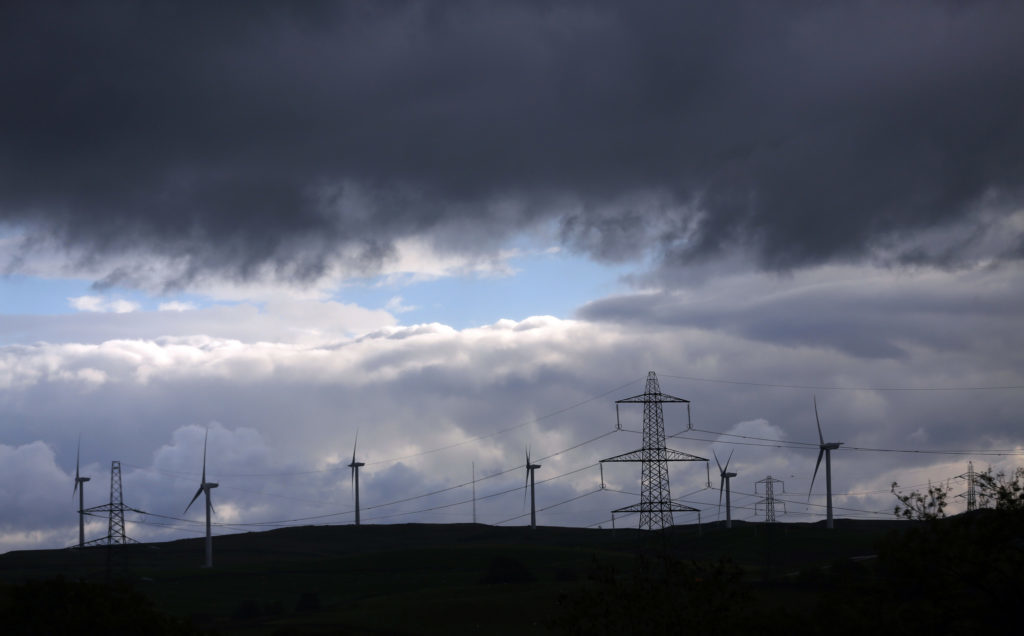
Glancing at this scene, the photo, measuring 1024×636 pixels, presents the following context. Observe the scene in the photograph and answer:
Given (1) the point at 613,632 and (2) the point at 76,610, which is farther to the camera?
(2) the point at 76,610

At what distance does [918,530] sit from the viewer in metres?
63.7

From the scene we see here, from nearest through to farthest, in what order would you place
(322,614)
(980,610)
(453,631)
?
1. (980,610)
2. (453,631)
3. (322,614)

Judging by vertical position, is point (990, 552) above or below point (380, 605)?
above

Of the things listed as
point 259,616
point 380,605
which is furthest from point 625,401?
point 259,616

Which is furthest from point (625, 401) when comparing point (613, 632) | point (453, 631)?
point (613, 632)

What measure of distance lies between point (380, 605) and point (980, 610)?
447 feet

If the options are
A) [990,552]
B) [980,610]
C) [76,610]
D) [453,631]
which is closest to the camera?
[990,552]

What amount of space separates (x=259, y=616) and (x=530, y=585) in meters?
47.6

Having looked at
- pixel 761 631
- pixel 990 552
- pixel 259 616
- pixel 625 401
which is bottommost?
pixel 259 616

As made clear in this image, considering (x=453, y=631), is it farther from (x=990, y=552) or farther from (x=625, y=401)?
(x=990, y=552)

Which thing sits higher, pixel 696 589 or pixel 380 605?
pixel 696 589

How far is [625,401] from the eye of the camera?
160 meters

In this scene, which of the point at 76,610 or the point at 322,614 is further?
the point at 322,614

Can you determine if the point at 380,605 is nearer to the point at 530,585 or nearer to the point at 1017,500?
the point at 530,585
